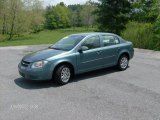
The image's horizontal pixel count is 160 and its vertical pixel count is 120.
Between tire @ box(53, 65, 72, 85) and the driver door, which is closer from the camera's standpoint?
tire @ box(53, 65, 72, 85)

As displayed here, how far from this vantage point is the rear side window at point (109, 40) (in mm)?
8914

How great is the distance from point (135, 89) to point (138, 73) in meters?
2.16

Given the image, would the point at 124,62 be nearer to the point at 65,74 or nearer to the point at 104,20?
the point at 65,74

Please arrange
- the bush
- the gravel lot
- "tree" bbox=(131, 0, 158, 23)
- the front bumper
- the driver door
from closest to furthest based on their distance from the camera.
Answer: the gravel lot → the front bumper → the driver door → the bush → "tree" bbox=(131, 0, 158, 23)

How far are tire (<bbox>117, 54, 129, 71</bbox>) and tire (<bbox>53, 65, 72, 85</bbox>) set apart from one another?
2.32 metres

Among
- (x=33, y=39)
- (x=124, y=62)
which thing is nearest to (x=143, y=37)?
(x=124, y=62)

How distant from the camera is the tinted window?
8359 millimetres

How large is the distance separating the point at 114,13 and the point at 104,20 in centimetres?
128

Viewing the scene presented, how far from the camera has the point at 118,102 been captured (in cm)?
600

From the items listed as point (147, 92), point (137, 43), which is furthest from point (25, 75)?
point (137, 43)

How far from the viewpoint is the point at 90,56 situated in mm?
8266

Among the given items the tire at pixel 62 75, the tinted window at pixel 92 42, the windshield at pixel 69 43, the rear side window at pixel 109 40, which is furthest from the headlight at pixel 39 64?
the rear side window at pixel 109 40

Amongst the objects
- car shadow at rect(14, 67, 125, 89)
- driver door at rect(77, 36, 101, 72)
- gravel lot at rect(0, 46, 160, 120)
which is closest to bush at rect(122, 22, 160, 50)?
gravel lot at rect(0, 46, 160, 120)

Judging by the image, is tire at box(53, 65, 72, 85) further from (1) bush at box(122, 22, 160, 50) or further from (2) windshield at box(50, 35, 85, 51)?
(1) bush at box(122, 22, 160, 50)
